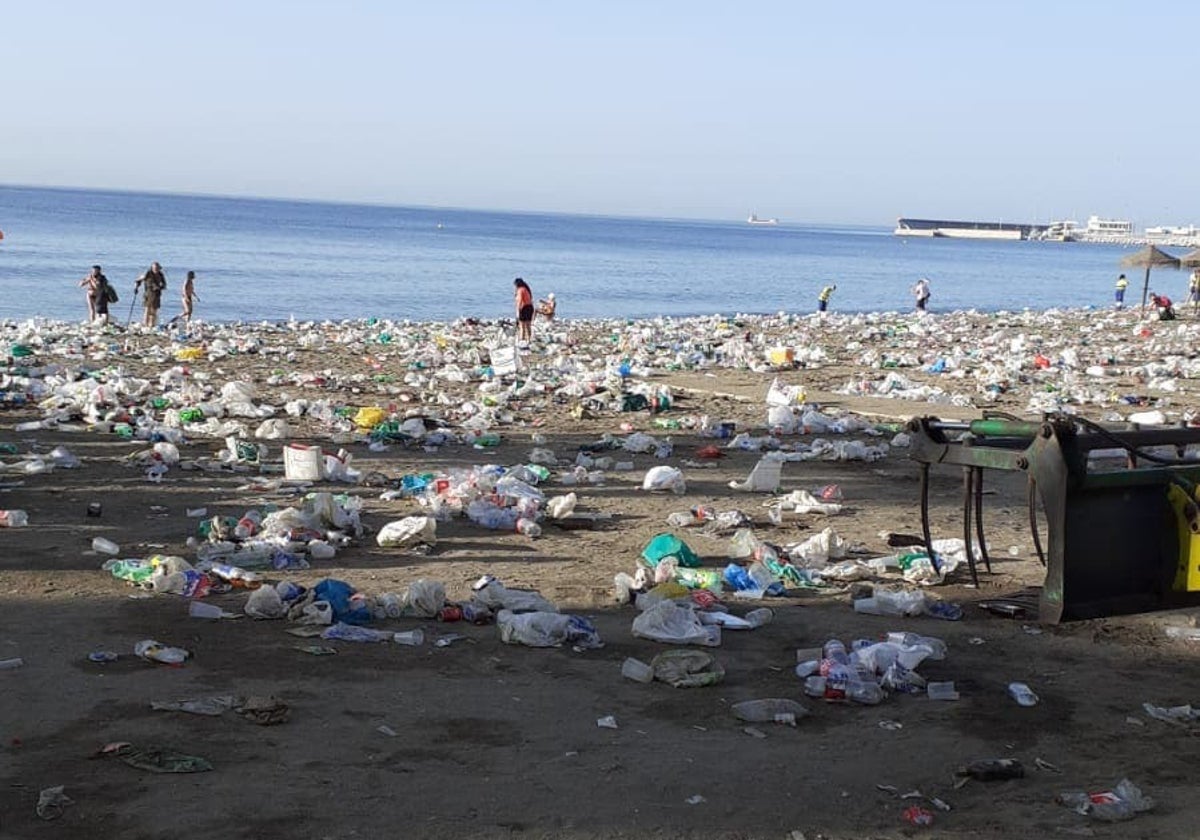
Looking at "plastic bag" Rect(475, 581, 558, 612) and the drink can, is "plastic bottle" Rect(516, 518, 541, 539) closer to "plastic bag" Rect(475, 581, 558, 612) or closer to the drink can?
"plastic bag" Rect(475, 581, 558, 612)

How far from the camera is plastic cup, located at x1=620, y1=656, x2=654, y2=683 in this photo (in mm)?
5363

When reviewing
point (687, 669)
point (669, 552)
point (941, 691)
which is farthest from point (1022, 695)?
point (669, 552)

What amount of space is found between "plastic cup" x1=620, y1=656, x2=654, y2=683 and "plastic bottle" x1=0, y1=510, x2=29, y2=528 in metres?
4.30

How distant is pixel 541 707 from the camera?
501 cm

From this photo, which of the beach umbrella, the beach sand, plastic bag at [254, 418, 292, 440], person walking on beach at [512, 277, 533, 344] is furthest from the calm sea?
the beach sand

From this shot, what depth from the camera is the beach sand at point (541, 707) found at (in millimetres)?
4027

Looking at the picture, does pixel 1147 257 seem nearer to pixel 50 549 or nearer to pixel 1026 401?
pixel 1026 401

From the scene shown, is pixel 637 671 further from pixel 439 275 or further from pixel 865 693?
pixel 439 275

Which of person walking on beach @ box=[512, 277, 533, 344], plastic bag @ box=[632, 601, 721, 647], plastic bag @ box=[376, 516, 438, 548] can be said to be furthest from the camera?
person walking on beach @ box=[512, 277, 533, 344]

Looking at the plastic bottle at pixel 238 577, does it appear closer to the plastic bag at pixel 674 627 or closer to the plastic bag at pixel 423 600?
the plastic bag at pixel 423 600

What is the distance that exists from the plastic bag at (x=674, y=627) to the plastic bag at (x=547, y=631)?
9.0 inches

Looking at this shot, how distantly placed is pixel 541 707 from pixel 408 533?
9.29 feet

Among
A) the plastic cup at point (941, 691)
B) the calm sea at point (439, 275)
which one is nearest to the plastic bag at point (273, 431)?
the plastic cup at point (941, 691)

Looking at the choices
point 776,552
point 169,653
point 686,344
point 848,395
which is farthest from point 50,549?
point 686,344
